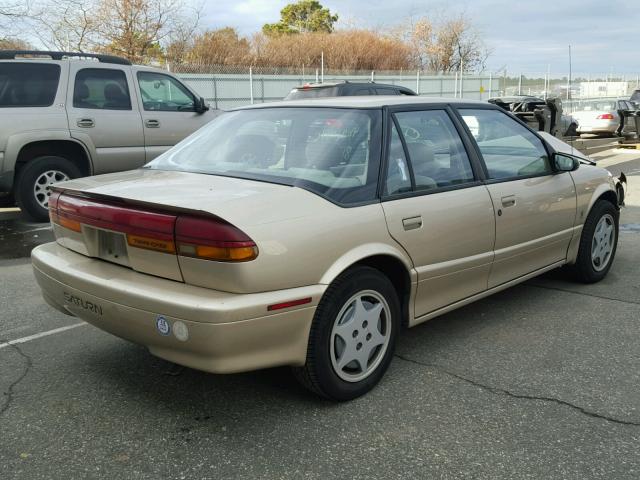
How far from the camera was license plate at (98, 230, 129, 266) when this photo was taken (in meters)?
3.04

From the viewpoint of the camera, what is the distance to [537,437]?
2.85m

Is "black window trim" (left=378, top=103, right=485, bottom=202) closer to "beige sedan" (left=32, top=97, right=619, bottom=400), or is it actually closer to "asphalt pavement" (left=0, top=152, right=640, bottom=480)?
"beige sedan" (left=32, top=97, right=619, bottom=400)

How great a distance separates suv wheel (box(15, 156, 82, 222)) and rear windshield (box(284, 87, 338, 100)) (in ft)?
14.3

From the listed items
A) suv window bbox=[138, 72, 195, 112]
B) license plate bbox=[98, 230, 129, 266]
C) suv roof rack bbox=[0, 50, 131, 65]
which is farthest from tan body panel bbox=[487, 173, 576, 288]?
suv roof rack bbox=[0, 50, 131, 65]

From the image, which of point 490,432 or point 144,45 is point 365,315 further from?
point 144,45

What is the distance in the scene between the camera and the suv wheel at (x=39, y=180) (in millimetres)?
7605

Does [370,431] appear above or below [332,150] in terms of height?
below

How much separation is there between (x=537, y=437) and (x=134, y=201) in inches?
83.6

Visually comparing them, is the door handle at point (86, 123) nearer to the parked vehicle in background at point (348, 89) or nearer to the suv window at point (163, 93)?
the suv window at point (163, 93)

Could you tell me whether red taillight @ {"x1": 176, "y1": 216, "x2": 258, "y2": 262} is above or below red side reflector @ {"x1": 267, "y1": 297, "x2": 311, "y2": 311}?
above

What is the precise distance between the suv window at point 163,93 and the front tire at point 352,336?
631 cm

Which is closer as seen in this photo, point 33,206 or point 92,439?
point 92,439

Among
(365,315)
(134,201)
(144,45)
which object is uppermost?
(144,45)

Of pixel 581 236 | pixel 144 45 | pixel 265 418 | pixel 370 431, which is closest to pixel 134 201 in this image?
pixel 265 418
